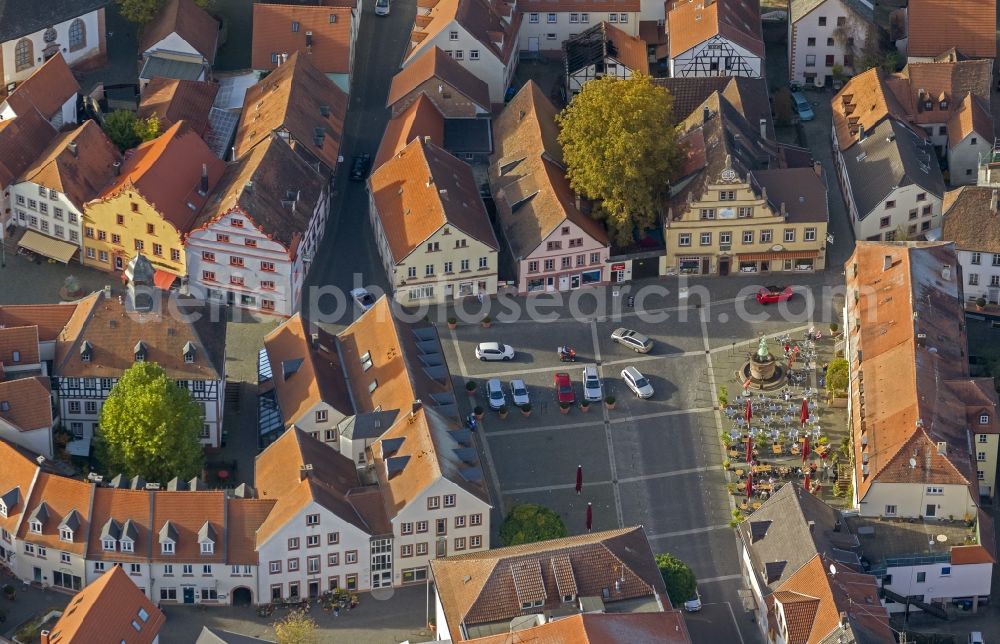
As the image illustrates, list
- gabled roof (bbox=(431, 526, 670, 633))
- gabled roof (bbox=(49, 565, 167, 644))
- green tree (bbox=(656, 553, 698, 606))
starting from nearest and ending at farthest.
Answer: gabled roof (bbox=(49, 565, 167, 644)), gabled roof (bbox=(431, 526, 670, 633)), green tree (bbox=(656, 553, 698, 606))

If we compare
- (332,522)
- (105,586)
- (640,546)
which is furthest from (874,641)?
(105,586)

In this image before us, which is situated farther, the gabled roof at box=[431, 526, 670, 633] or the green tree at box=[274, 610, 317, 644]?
the green tree at box=[274, 610, 317, 644]

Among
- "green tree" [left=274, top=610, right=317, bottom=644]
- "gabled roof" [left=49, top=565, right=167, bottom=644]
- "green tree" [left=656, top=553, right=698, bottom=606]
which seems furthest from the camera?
"green tree" [left=656, top=553, right=698, bottom=606]

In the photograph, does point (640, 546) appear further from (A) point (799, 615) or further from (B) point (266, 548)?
(B) point (266, 548)

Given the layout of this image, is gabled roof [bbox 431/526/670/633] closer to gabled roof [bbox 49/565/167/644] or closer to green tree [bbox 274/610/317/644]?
green tree [bbox 274/610/317/644]

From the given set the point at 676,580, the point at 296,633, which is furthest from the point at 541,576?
the point at 296,633

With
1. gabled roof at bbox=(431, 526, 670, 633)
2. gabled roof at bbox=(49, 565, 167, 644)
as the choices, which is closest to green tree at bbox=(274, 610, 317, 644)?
gabled roof at bbox=(49, 565, 167, 644)

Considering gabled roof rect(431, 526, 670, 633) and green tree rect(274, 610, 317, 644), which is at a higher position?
gabled roof rect(431, 526, 670, 633)
